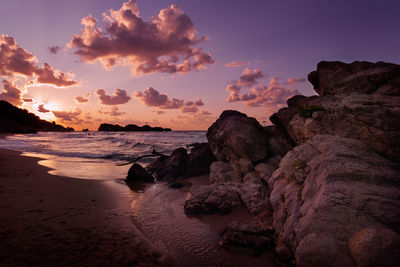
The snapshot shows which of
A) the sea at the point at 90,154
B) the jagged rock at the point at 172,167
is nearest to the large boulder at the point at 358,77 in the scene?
the jagged rock at the point at 172,167

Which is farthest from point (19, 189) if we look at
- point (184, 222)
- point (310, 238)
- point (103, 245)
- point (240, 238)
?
point (310, 238)

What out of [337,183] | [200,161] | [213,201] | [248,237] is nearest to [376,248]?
[337,183]

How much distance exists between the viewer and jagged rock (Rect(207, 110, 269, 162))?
11.3 meters

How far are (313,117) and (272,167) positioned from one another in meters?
3.78

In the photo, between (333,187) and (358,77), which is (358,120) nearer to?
(358,77)

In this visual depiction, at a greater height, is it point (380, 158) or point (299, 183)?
point (380, 158)

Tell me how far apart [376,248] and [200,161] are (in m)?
11.3

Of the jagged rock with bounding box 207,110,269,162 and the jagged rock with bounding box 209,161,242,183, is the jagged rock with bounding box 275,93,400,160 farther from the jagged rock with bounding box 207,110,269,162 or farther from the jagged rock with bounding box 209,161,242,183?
the jagged rock with bounding box 209,161,242,183

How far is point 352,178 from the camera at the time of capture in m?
4.58

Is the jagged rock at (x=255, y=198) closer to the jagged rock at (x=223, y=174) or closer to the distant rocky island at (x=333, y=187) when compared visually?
the distant rocky island at (x=333, y=187)

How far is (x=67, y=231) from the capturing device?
16.5 feet

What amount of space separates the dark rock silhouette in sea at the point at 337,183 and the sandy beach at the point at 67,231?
2.27 meters

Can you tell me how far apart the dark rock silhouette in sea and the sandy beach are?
89.3 inches

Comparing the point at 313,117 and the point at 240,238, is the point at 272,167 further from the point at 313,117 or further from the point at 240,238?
the point at 240,238
